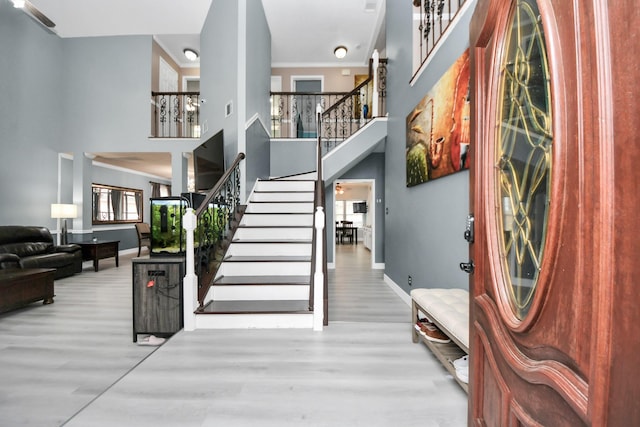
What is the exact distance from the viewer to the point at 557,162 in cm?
76

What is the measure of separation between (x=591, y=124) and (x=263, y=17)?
22.9ft

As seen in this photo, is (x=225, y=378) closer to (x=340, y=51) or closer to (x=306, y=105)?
(x=306, y=105)

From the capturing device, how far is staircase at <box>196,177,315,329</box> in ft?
9.62

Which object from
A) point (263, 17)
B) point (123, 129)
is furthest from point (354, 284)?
point (123, 129)

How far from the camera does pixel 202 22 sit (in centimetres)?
658

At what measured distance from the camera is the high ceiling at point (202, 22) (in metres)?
6.07

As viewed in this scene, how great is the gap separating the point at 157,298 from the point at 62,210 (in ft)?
16.2

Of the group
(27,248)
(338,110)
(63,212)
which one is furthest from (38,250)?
(338,110)

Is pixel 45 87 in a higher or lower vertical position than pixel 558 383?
higher

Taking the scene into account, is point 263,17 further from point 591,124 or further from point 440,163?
point 591,124

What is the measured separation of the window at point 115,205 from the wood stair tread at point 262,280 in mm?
6990

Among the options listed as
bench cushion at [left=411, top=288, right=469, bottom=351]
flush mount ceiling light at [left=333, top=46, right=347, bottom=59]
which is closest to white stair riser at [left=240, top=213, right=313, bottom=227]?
bench cushion at [left=411, top=288, right=469, bottom=351]

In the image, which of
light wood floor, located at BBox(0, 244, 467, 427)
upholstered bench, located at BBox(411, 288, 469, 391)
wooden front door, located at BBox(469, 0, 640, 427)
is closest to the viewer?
wooden front door, located at BBox(469, 0, 640, 427)

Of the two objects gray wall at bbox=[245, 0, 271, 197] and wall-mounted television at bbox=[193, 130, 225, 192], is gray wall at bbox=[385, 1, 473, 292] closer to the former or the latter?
gray wall at bbox=[245, 0, 271, 197]
